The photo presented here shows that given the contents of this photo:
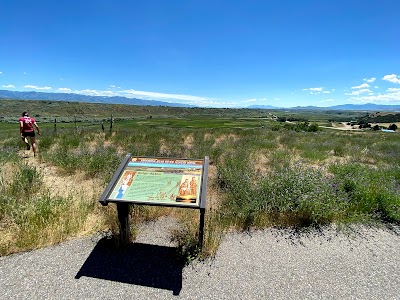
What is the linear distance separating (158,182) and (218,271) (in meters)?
1.63


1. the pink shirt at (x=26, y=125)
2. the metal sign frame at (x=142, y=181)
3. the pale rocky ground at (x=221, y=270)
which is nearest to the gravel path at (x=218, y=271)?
the pale rocky ground at (x=221, y=270)

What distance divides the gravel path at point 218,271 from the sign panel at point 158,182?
1.09 metres

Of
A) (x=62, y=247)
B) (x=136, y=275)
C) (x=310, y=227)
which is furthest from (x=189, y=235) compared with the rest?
(x=310, y=227)

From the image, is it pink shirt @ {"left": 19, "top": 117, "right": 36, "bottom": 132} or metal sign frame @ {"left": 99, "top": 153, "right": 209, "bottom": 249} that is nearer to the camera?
metal sign frame @ {"left": 99, "top": 153, "right": 209, "bottom": 249}

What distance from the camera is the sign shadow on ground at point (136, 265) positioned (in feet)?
11.1

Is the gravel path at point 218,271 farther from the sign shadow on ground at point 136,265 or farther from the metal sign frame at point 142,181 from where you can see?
the metal sign frame at point 142,181

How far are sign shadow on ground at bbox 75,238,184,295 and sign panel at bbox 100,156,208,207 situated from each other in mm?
1077

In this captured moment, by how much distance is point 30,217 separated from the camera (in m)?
4.33

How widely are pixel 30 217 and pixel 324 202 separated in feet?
19.3

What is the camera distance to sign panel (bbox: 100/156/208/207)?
3502mm

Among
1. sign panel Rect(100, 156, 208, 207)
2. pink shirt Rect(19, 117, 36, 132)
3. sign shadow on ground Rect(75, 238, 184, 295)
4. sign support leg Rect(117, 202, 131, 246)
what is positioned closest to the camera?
sign shadow on ground Rect(75, 238, 184, 295)

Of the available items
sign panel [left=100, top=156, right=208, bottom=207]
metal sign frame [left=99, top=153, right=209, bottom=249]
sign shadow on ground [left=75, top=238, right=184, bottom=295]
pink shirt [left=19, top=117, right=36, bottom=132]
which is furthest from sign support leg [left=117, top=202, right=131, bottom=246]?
pink shirt [left=19, top=117, right=36, bottom=132]

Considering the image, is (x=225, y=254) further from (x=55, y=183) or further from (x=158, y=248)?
(x=55, y=183)

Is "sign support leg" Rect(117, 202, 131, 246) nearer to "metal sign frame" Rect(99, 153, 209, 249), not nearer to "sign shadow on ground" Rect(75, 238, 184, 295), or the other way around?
"metal sign frame" Rect(99, 153, 209, 249)
